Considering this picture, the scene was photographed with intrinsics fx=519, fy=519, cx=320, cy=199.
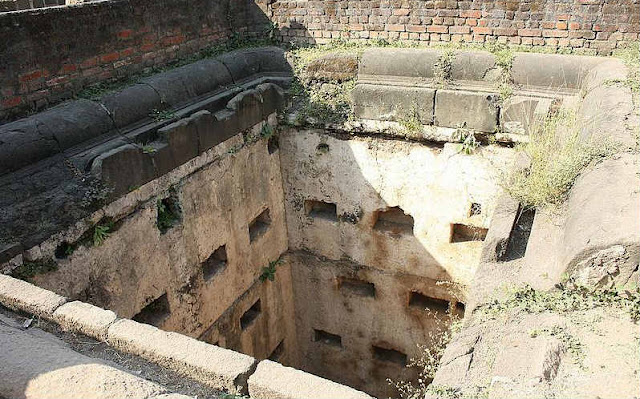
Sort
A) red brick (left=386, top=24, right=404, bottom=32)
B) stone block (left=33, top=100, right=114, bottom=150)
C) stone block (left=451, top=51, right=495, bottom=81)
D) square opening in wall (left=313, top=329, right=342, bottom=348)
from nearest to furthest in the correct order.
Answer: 1. stone block (left=33, top=100, right=114, bottom=150)
2. stone block (left=451, top=51, right=495, bottom=81)
3. red brick (left=386, top=24, right=404, bottom=32)
4. square opening in wall (left=313, top=329, right=342, bottom=348)

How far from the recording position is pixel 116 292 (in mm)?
4484

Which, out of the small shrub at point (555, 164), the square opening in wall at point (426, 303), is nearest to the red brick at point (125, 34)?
the small shrub at point (555, 164)

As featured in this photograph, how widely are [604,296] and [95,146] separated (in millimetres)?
3828

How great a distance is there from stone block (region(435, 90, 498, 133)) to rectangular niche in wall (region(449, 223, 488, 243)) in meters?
1.26

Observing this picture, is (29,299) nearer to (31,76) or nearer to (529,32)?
(31,76)

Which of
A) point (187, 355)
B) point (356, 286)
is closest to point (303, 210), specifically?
point (356, 286)

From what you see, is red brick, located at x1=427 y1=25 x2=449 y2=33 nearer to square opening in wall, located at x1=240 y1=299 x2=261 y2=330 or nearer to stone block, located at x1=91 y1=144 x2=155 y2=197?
stone block, located at x1=91 y1=144 x2=155 y2=197

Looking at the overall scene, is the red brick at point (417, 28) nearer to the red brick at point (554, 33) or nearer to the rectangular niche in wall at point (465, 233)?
the red brick at point (554, 33)

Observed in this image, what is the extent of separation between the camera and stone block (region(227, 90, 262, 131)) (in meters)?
5.43

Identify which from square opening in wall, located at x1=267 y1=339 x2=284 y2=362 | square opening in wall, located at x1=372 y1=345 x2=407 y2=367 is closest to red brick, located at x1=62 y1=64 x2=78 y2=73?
square opening in wall, located at x1=267 y1=339 x2=284 y2=362

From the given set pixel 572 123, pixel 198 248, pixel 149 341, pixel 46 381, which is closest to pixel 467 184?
pixel 572 123

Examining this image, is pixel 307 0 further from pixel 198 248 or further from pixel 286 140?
pixel 198 248

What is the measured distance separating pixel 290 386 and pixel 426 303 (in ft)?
15.5

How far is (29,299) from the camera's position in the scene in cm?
296
